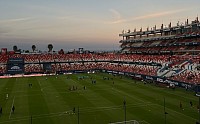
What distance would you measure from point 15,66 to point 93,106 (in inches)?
2306

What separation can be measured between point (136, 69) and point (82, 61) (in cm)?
2840

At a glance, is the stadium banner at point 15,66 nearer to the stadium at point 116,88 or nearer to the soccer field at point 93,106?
the stadium at point 116,88

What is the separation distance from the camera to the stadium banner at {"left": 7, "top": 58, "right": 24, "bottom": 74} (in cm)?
8700

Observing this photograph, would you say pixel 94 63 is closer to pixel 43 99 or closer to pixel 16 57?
pixel 16 57

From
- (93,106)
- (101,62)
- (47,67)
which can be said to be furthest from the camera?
(101,62)

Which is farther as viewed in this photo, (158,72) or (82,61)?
(82,61)

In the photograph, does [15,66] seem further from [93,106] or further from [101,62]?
[93,106]

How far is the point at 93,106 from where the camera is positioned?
38.5 meters

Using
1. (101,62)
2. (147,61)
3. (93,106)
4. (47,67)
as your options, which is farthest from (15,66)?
(93,106)

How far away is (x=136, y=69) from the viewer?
80.6 meters

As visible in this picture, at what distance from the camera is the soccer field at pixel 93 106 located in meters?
31.5

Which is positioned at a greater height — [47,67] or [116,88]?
[47,67]

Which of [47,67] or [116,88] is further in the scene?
[47,67]

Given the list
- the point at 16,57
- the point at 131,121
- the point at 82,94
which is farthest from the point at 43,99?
the point at 16,57
